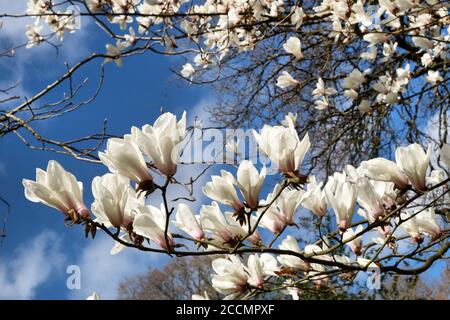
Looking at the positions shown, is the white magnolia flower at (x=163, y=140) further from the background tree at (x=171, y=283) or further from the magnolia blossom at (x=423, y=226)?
the background tree at (x=171, y=283)

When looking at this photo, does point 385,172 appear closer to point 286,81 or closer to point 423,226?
point 423,226

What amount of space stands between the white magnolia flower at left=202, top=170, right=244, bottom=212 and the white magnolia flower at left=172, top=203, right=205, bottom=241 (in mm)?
64

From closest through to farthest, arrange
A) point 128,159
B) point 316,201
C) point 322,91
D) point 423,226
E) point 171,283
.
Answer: point 128,159 < point 316,201 < point 423,226 < point 322,91 < point 171,283

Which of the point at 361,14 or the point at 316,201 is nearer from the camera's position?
the point at 316,201

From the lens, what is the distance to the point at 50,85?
4.92ft

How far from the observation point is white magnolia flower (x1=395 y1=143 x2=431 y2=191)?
87cm

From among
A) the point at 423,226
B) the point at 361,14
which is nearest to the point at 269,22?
the point at 361,14

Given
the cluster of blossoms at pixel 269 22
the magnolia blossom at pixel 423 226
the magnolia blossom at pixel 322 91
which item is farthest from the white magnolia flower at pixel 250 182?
the magnolia blossom at pixel 322 91

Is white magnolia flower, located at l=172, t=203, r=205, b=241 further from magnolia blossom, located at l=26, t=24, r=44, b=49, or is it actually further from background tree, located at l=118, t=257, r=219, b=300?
background tree, located at l=118, t=257, r=219, b=300

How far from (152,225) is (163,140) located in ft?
0.42

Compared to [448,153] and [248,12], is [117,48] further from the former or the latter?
[448,153]

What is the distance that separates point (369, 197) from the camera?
0.93 meters

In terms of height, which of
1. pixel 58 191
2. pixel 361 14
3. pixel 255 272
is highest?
pixel 361 14
